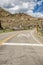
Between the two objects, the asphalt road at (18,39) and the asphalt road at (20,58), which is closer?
the asphalt road at (20,58)

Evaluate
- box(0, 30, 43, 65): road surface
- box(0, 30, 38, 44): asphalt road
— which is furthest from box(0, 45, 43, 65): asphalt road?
box(0, 30, 38, 44): asphalt road

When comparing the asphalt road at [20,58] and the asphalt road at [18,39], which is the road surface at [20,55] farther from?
the asphalt road at [18,39]

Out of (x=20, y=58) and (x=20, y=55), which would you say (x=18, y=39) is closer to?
(x=20, y=55)

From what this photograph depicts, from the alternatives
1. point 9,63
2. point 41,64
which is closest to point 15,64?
point 9,63

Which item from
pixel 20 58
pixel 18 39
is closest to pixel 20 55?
pixel 20 58

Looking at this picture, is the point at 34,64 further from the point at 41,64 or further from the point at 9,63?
the point at 9,63

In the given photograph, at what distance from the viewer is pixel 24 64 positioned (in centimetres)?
877

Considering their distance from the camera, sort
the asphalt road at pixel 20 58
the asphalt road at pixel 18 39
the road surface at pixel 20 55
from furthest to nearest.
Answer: the asphalt road at pixel 18 39 < the road surface at pixel 20 55 < the asphalt road at pixel 20 58

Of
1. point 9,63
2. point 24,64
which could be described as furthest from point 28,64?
point 9,63

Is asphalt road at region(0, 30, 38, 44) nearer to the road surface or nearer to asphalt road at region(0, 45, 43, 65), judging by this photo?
the road surface

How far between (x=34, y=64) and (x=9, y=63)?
0.99 meters

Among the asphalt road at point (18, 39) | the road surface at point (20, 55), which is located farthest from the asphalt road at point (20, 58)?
the asphalt road at point (18, 39)

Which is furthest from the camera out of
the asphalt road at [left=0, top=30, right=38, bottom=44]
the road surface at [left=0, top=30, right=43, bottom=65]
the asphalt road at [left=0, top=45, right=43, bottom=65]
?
the asphalt road at [left=0, top=30, right=38, bottom=44]

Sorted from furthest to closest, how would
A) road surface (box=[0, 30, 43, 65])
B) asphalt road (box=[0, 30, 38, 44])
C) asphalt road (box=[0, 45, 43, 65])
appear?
asphalt road (box=[0, 30, 38, 44]) < road surface (box=[0, 30, 43, 65]) < asphalt road (box=[0, 45, 43, 65])
